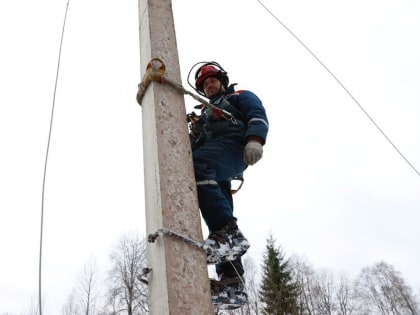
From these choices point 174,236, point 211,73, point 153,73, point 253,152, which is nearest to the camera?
point 174,236

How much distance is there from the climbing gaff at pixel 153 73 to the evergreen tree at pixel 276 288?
1677cm

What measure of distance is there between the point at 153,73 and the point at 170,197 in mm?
578

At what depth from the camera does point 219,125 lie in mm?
2064

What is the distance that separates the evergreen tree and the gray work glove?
53.5ft

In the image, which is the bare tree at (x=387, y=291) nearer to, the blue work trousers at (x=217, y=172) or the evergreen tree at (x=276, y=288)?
the evergreen tree at (x=276, y=288)

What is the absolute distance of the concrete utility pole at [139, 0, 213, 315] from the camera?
3.32 ft

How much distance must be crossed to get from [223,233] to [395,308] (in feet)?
145

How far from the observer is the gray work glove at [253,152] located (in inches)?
72.4

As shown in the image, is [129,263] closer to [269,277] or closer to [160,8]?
[269,277]

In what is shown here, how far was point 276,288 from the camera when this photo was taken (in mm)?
18547

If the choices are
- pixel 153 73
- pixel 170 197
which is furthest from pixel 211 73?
pixel 170 197

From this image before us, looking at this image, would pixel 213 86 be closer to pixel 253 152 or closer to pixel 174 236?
pixel 253 152

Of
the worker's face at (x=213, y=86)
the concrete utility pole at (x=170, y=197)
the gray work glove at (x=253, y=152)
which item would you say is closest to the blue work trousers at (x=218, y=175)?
the gray work glove at (x=253, y=152)

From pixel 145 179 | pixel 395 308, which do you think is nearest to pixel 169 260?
pixel 145 179
